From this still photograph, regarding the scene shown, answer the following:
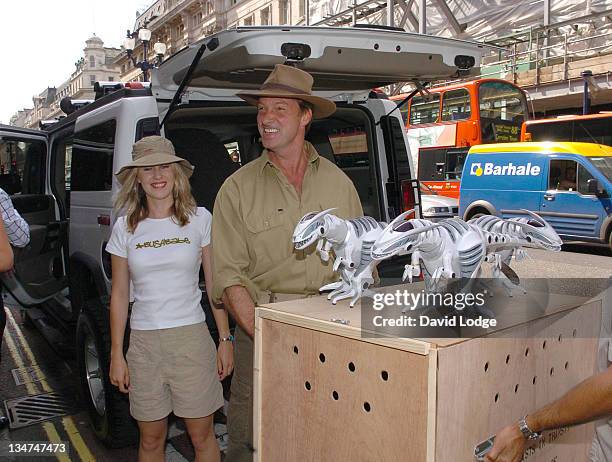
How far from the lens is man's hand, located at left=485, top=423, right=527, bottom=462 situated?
166 cm

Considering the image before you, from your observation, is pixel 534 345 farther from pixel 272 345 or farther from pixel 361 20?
pixel 361 20

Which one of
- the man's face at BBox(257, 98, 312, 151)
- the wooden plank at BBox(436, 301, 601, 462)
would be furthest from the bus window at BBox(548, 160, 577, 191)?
the man's face at BBox(257, 98, 312, 151)

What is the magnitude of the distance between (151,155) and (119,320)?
81 centimetres

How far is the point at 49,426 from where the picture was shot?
13.1 feet

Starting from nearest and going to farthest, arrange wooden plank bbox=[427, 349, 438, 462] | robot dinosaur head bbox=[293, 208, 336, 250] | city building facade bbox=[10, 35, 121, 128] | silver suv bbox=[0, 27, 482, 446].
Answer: wooden plank bbox=[427, 349, 438, 462], robot dinosaur head bbox=[293, 208, 336, 250], silver suv bbox=[0, 27, 482, 446], city building facade bbox=[10, 35, 121, 128]

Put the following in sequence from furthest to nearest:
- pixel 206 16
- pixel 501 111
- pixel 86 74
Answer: pixel 86 74, pixel 206 16, pixel 501 111

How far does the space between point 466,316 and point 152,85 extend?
2644 millimetres

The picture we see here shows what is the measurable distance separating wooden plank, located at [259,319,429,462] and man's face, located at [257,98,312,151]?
0.86m

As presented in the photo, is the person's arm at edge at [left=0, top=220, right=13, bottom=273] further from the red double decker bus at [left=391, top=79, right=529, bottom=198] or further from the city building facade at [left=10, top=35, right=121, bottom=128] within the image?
the city building facade at [left=10, top=35, right=121, bottom=128]

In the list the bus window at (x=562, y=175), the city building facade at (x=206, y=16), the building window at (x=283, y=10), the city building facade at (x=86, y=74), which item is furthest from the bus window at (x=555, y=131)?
the city building facade at (x=86, y=74)

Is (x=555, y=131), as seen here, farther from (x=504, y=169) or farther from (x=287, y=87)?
(x=287, y=87)

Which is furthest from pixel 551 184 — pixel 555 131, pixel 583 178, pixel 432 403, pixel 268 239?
pixel 432 403

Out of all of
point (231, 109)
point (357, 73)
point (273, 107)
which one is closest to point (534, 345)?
point (273, 107)

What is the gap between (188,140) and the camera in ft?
14.6
